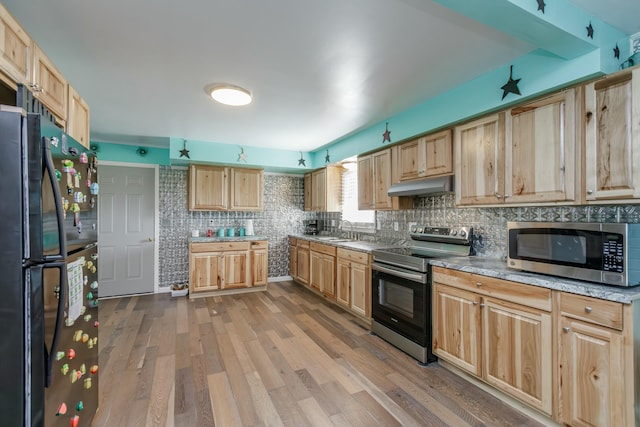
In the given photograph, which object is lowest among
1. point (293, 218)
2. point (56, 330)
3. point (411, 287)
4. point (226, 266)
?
point (226, 266)

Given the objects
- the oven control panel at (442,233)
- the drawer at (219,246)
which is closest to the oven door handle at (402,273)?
the oven control panel at (442,233)

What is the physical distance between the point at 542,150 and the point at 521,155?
0.45ft

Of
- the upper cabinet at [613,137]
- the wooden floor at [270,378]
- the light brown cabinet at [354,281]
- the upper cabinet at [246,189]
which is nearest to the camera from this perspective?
the upper cabinet at [613,137]

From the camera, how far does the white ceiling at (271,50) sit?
1637mm

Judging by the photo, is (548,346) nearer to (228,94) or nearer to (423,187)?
(423,187)

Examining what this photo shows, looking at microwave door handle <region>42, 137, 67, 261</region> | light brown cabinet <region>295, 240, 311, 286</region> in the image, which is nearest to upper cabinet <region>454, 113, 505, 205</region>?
microwave door handle <region>42, 137, 67, 261</region>

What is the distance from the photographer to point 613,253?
5.09 feet

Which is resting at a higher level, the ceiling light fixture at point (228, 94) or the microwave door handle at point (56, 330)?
the ceiling light fixture at point (228, 94)

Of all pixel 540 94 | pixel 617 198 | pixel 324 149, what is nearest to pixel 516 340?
pixel 617 198

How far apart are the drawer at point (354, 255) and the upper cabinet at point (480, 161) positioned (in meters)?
1.21

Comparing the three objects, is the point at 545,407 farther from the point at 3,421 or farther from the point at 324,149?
the point at 324,149

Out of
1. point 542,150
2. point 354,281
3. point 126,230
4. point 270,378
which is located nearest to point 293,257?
point 354,281

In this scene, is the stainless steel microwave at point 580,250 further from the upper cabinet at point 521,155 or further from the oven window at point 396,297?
the oven window at point 396,297

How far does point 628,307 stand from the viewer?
56.1 inches
